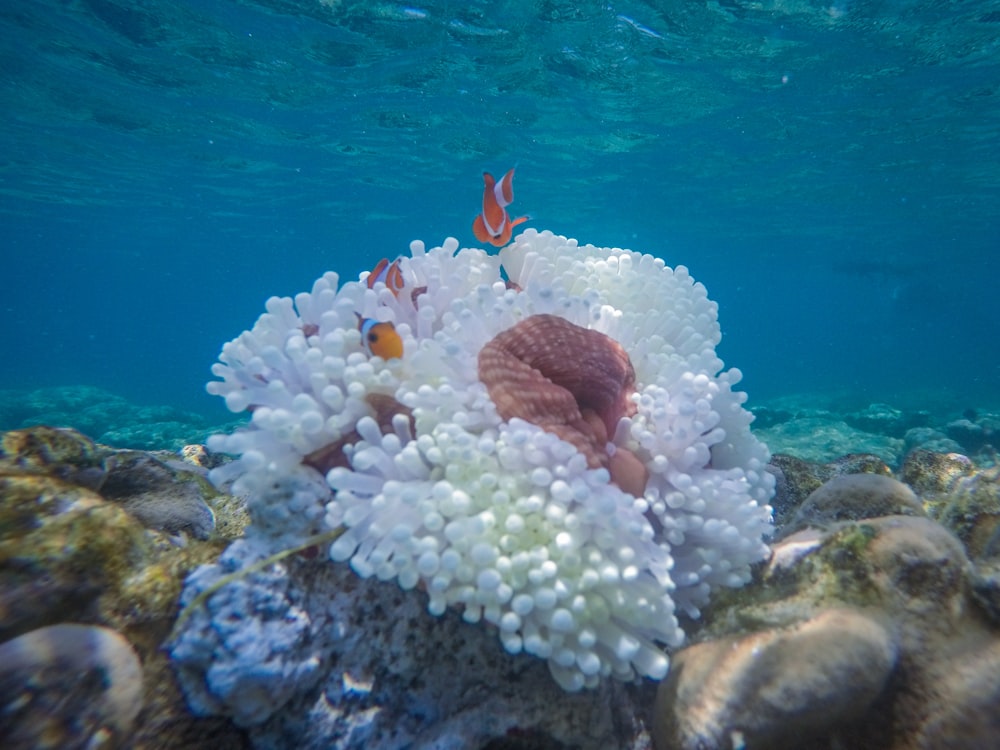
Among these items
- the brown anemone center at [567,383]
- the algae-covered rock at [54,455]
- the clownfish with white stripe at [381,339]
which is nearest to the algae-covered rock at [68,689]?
the algae-covered rock at [54,455]

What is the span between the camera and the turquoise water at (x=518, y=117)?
14164 millimetres

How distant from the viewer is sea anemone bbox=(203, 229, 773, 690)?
1771mm

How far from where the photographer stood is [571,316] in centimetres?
245

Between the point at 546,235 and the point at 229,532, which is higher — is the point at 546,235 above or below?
above

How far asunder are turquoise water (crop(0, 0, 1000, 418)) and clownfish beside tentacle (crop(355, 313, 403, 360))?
564 inches

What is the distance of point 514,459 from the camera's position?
6.12ft

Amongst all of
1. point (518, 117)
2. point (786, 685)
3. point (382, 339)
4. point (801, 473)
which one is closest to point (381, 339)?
point (382, 339)

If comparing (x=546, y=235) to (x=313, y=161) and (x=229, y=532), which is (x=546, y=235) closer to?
(x=229, y=532)

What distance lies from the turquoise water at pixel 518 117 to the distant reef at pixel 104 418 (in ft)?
34.3

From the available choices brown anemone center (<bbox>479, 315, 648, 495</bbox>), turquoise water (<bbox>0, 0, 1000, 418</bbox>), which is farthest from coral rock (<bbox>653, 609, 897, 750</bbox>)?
turquoise water (<bbox>0, 0, 1000, 418</bbox>)

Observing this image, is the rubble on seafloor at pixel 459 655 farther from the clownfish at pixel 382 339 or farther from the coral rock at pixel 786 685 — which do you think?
A: the clownfish at pixel 382 339

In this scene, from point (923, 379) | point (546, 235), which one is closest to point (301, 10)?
point (546, 235)

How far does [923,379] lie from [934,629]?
54590 mm

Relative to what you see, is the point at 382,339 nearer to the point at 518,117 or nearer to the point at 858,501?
the point at 858,501
